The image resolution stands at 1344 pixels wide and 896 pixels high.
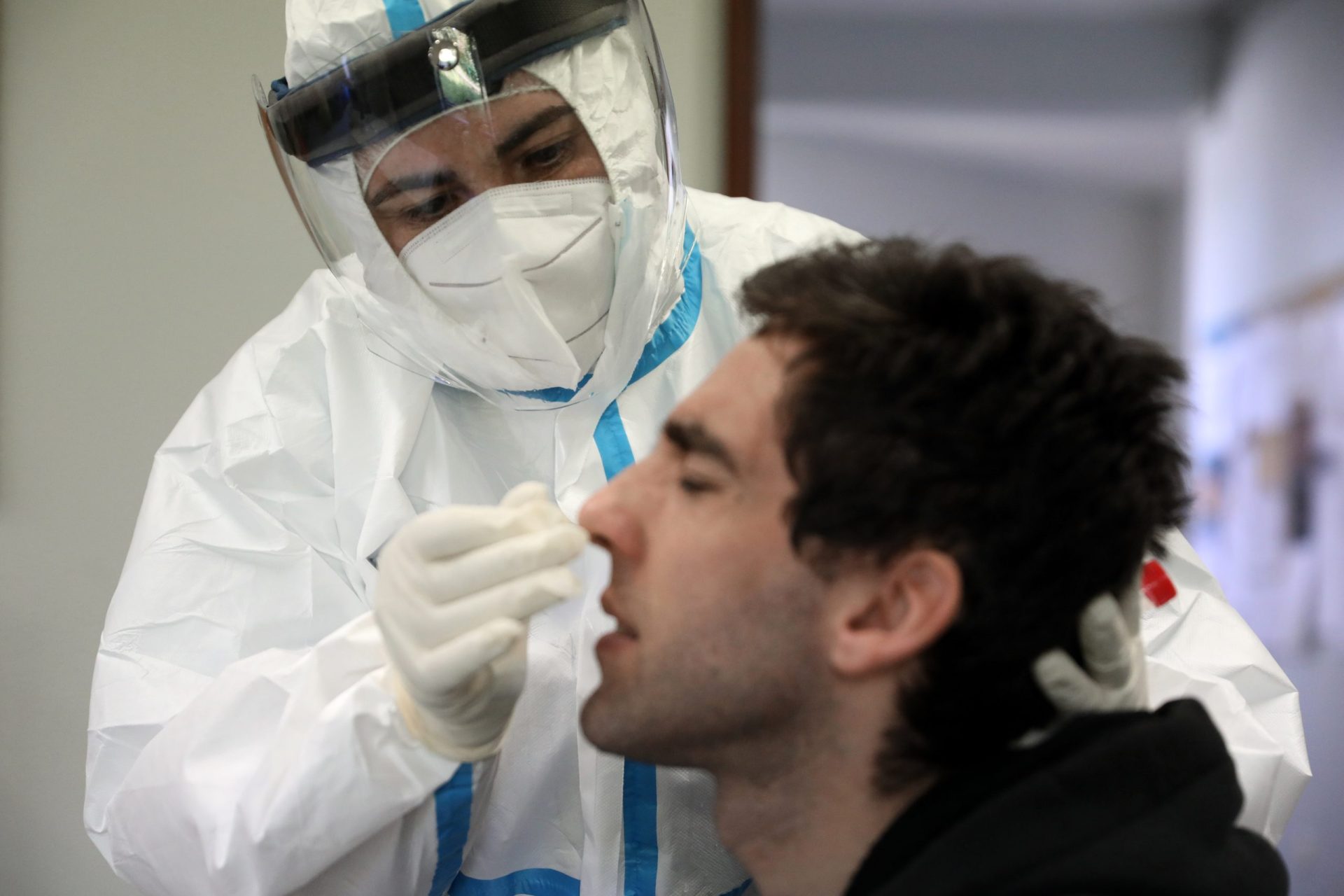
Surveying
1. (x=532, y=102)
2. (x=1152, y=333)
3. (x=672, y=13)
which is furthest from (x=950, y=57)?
(x=532, y=102)

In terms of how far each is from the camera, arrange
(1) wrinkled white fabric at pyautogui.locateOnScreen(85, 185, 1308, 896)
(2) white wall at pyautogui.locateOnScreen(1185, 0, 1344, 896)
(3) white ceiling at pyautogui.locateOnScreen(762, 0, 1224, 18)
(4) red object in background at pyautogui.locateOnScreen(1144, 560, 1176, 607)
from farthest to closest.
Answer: (2) white wall at pyautogui.locateOnScreen(1185, 0, 1344, 896) < (3) white ceiling at pyautogui.locateOnScreen(762, 0, 1224, 18) < (4) red object in background at pyautogui.locateOnScreen(1144, 560, 1176, 607) < (1) wrinkled white fabric at pyautogui.locateOnScreen(85, 185, 1308, 896)

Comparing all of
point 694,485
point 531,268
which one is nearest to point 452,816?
point 694,485

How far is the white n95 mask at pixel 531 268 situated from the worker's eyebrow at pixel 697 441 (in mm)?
257

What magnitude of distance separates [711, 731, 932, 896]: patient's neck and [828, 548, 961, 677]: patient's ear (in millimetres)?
73

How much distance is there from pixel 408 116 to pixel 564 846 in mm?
785

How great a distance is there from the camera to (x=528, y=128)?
1.20 m

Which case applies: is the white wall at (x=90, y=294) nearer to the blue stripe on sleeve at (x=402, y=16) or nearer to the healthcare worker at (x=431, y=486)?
Result: the healthcare worker at (x=431, y=486)

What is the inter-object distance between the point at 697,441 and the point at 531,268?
323 mm

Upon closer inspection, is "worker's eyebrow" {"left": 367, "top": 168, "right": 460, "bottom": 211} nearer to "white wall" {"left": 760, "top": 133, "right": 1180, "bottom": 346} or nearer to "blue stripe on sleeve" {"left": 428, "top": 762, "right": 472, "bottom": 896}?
"blue stripe on sleeve" {"left": 428, "top": 762, "right": 472, "bottom": 896}

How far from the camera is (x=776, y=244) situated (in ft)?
4.72

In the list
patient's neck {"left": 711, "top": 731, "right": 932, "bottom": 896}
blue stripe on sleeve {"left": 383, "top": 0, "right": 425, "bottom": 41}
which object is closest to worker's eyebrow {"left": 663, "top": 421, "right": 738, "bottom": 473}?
patient's neck {"left": 711, "top": 731, "right": 932, "bottom": 896}

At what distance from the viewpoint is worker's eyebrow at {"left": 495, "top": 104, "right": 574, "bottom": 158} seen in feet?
3.90

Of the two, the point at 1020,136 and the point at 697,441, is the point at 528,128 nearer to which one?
the point at 697,441

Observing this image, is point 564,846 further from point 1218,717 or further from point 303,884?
point 1218,717
